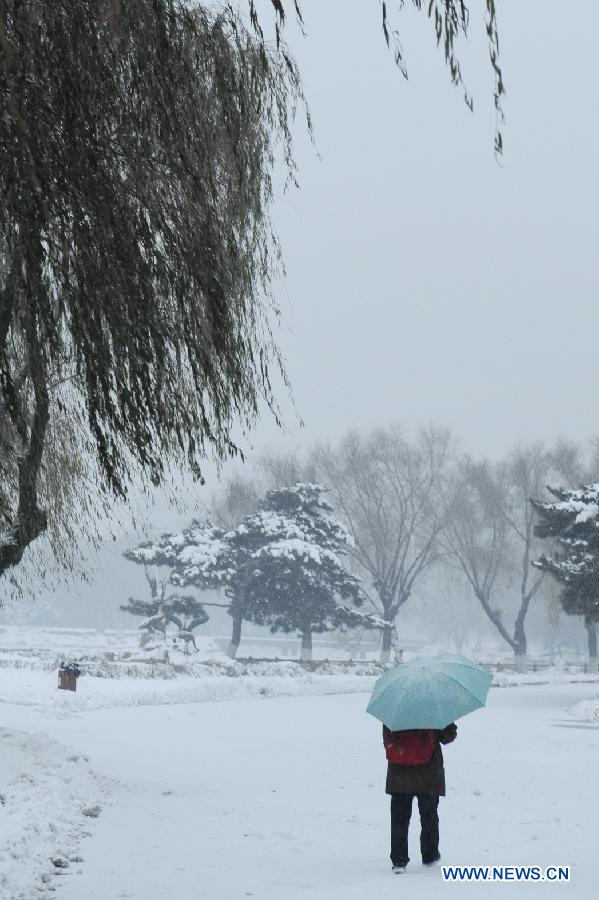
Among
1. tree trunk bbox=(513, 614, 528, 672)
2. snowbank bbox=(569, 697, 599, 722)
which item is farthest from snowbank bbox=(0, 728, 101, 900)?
tree trunk bbox=(513, 614, 528, 672)

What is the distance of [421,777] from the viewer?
6902 mm

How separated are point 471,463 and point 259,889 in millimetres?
51431

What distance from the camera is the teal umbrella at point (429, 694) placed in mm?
6820

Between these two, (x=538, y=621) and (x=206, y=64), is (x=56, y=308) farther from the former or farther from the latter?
(x=538, y=621)

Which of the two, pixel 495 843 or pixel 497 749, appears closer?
pixel 495 843

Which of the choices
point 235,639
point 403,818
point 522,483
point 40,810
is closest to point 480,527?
point 522,483

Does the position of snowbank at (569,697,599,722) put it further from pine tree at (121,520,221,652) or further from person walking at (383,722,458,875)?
pine tree at (121,520,221,652)

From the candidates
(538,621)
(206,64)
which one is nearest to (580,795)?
(206,64)

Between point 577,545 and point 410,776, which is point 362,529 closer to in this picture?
point 577,545

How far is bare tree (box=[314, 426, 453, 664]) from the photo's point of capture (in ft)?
182

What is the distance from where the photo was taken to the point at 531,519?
54.4 m

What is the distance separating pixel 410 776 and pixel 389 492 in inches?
1979

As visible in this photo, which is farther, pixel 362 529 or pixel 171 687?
pixel 362 529

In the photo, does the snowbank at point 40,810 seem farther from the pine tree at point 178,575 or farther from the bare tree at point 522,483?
the bare tree at point 522,483
